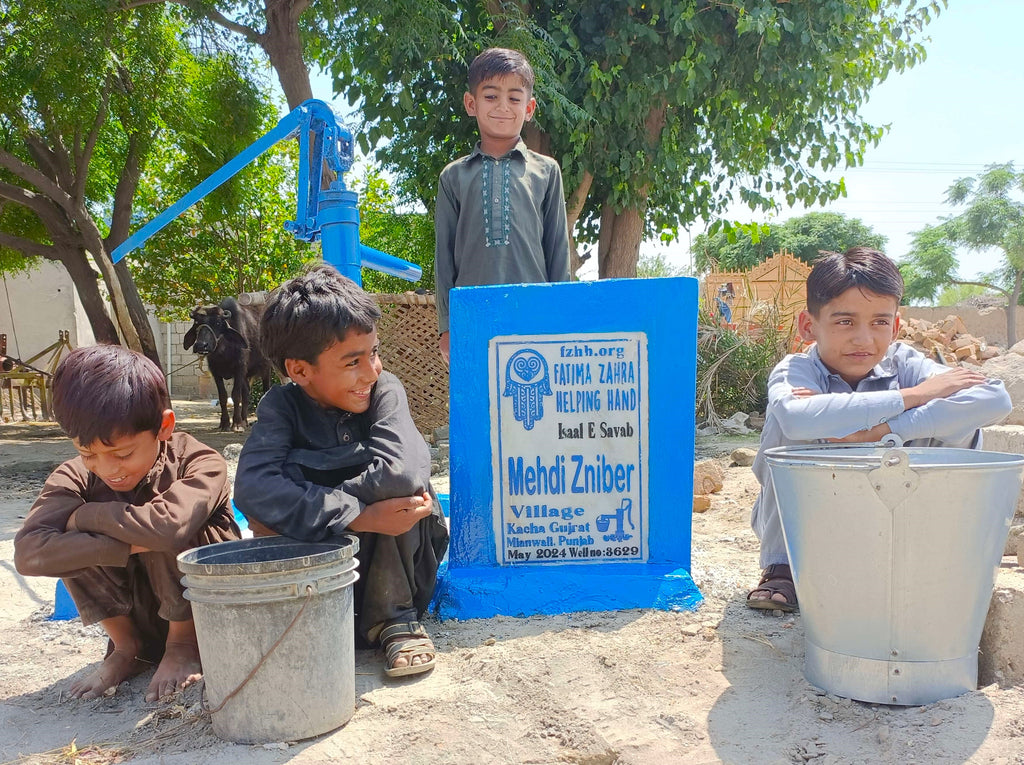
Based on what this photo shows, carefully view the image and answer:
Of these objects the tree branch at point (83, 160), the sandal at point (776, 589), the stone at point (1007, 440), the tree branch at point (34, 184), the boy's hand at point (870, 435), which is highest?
the tree branch at point (83, 160)

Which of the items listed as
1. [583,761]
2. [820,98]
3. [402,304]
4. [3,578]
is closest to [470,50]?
[402,304]

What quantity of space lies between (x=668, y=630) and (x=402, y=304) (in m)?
5.08

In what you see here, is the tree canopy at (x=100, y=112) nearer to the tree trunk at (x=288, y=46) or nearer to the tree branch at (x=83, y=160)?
the tree branch at (x=83, y=160)

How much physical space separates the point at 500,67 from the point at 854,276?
1.62 metres

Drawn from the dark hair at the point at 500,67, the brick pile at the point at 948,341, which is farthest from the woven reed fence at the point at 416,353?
the brick pile at the point at 948,341

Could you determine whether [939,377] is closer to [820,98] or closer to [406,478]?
[406,478]

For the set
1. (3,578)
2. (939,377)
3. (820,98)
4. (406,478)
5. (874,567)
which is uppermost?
(820,98)

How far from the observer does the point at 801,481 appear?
1.71m

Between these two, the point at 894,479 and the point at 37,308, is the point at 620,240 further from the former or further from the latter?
the point at 37,308

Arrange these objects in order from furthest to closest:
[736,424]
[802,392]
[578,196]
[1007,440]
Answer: [736,424] → [578,196] → [1007,440] → [802,392]

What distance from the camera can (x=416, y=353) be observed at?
7.07 m

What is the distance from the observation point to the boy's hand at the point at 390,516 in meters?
1.99

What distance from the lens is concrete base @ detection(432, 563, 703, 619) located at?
2.43 metres

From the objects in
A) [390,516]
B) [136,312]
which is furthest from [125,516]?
[136,312]
